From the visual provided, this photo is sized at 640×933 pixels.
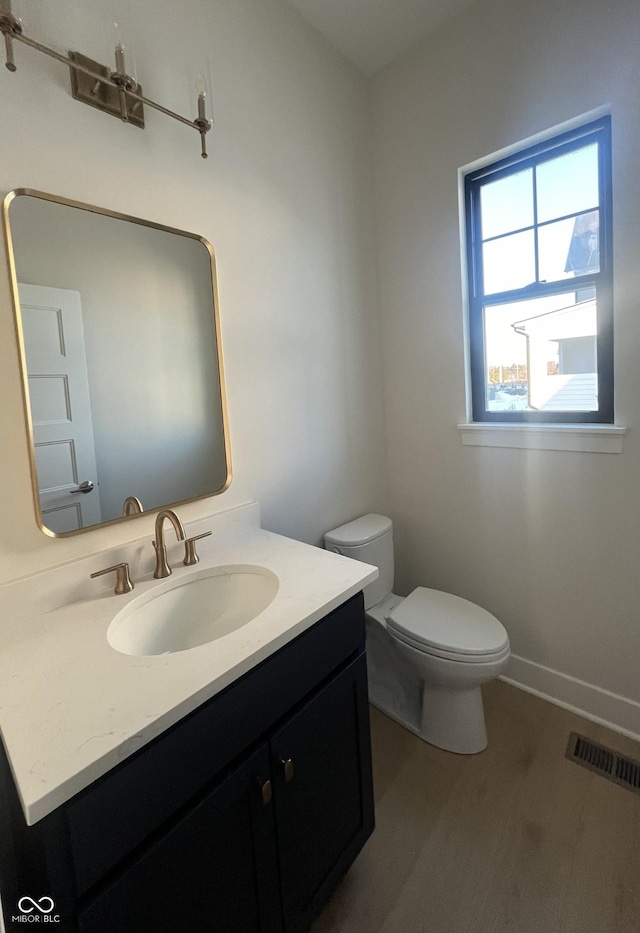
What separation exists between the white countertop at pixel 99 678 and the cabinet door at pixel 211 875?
0.68ft

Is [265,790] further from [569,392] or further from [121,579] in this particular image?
[569,392]

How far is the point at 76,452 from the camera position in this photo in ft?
3.81

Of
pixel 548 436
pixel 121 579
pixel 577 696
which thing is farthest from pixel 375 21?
pixel 577 696

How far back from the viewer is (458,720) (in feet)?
5.40

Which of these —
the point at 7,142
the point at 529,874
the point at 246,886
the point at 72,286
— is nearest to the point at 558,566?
the point at 529,874

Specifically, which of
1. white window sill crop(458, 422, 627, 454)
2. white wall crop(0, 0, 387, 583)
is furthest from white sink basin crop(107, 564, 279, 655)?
white window sill crop(458, 422, 627, 454)

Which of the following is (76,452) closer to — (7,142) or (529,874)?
(7,142)

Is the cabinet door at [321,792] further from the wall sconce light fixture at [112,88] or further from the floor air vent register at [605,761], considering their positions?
the wall sconce light fixture at [112,88]

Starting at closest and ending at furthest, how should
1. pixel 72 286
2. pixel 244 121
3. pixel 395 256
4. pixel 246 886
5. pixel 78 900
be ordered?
pixel 78 900 < pixel 246 886 < pixel 72 286 < pixel 244 121 < pixel 395 256

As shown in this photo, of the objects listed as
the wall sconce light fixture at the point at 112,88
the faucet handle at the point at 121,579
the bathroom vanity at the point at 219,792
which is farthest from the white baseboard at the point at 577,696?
the wall sconce light fixture at the point at 112,88

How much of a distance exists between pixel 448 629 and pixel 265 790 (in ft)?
3.03

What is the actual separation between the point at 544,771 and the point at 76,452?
1846 millimetres

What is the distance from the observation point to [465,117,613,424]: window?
1.64 m

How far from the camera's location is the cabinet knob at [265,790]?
90cm
